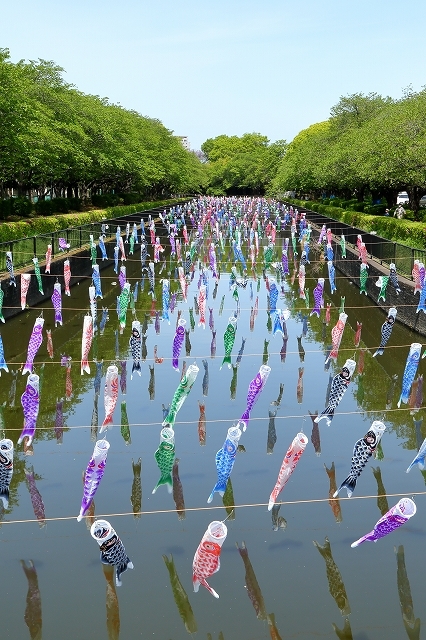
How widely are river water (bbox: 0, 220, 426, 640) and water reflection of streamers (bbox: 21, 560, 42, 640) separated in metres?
0.01

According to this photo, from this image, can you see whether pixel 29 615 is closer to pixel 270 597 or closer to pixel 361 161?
pixel 270 597

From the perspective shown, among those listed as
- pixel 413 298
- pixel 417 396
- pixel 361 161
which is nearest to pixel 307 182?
pixel 361 161

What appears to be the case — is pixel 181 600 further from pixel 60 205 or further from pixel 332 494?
pixel 60 205

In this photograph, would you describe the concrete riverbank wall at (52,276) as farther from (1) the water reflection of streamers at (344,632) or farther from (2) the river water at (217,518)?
(1) the water reflection of streamers at (344,632)

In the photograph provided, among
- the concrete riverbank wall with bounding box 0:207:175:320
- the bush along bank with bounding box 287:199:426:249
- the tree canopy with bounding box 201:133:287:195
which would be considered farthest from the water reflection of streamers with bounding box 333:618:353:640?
the tree canopy with bounding box 201:133:287:195

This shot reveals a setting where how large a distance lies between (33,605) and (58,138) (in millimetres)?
25579

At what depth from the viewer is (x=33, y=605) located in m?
5.96

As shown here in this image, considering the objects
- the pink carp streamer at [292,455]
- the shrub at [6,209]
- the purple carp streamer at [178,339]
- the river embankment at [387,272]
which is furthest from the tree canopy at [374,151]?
the pink carp streamer at [292,455]

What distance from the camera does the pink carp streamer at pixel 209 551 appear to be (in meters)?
4.87

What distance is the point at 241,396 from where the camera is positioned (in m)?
11.1

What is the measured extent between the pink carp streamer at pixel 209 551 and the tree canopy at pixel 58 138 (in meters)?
18.5

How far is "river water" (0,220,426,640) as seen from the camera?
5832 millimetres

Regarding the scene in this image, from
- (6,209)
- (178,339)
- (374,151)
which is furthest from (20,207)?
(178,339)

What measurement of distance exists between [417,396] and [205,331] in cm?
574
